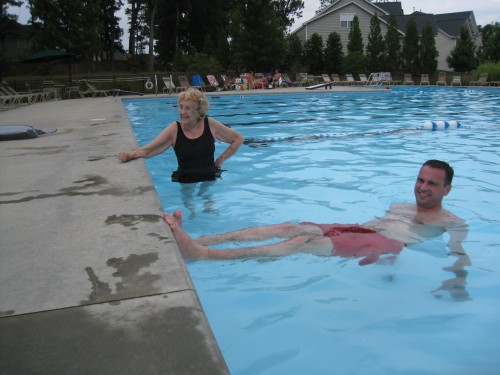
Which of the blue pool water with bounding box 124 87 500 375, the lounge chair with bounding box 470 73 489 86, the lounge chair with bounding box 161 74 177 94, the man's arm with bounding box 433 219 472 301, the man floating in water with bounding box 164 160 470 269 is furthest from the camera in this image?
the lounge chair with bounding box 470 73 489 86

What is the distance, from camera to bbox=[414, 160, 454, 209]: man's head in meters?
3.89

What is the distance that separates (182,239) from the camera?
3.02 m

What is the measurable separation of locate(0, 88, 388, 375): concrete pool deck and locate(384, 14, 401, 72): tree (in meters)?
35.1

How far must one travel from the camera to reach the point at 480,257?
4.13m

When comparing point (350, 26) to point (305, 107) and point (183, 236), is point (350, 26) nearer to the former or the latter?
point (305, 107)

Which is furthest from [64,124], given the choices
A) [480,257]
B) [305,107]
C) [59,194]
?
[305,107]

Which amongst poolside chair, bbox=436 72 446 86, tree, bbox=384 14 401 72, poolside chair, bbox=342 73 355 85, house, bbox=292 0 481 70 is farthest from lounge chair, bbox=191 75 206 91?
house, bbox=292 0 481 70

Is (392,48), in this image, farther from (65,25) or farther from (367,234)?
(367,234)

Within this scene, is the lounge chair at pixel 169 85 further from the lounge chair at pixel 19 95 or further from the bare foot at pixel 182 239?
the bare foot at pixel 182 239

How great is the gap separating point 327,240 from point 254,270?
591 millimetres

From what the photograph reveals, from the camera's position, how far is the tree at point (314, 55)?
38562mm

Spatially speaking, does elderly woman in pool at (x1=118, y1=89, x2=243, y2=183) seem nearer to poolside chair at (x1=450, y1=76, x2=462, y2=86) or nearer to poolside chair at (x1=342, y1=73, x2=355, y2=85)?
poolside chair at (x1=450, y1=76, x2=462, y2=86)

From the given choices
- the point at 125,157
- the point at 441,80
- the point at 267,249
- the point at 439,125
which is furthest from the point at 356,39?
the point at 267,249

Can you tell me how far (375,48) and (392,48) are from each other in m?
1.23
